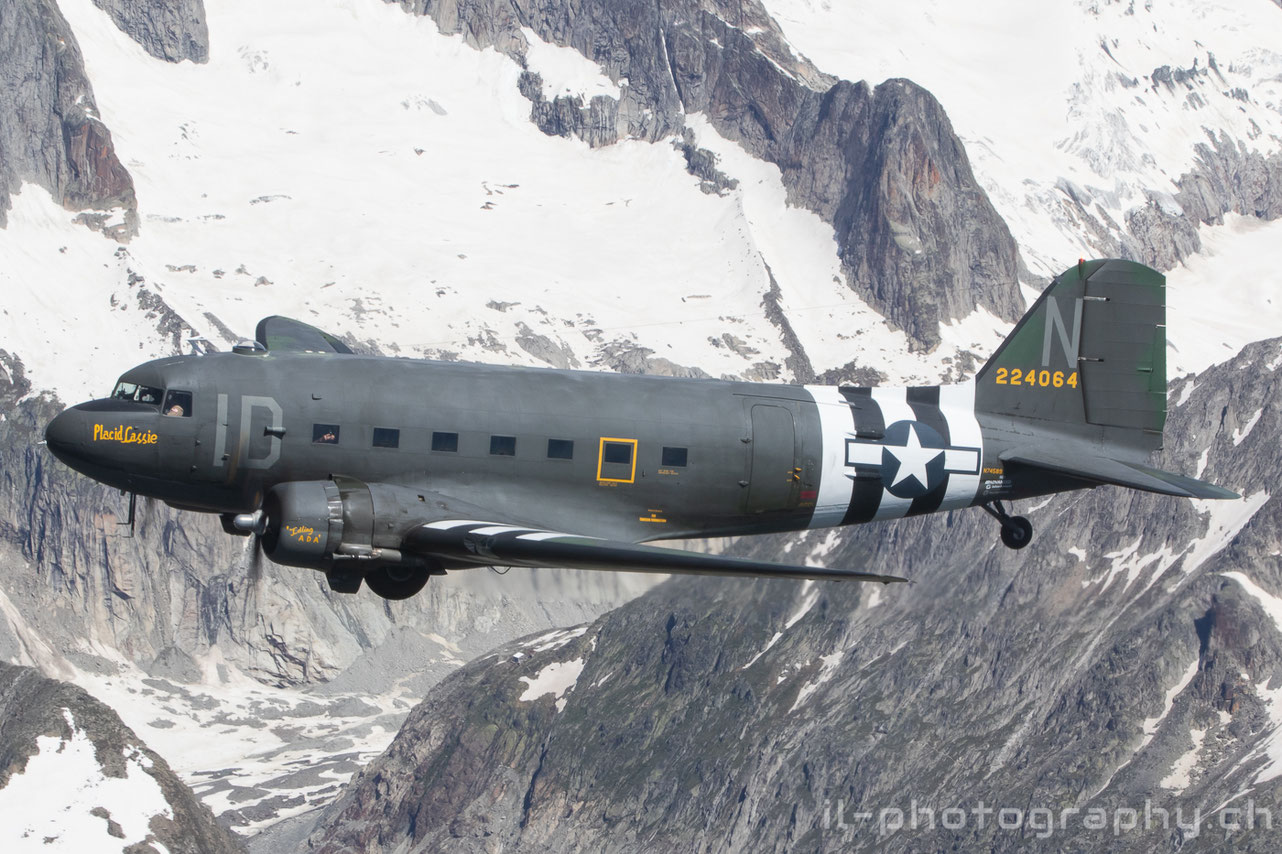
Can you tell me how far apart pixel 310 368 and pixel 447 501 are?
645 centimetres

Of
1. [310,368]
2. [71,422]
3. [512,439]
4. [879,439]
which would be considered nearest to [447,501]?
[512,439]

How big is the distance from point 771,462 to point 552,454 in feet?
25.4

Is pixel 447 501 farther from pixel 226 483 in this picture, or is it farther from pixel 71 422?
pixel 71 422

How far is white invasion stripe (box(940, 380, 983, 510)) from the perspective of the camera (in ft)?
198

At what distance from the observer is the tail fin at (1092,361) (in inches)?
2472

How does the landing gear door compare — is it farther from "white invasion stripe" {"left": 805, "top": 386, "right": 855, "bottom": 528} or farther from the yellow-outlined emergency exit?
→ the yellow-outlined emergency exit

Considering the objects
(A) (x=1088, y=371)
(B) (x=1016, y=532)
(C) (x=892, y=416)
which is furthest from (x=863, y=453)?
(A) (x=1088, y=371)

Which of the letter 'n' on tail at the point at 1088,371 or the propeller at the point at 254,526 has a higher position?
the letter 'n' on tail at the point at 1088,371

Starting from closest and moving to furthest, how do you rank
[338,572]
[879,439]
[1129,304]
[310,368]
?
[338,572], [310,368], [879,439], [1129,304]

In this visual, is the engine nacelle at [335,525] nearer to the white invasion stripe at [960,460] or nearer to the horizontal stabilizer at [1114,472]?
the white invasion stripe at [960,460]

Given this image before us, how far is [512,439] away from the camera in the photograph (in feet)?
178

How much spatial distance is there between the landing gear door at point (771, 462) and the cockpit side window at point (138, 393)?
64.1ft

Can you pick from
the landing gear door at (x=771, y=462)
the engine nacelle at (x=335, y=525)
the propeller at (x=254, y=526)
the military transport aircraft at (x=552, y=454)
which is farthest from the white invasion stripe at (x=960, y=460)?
the propeller at (x=254, y=526)

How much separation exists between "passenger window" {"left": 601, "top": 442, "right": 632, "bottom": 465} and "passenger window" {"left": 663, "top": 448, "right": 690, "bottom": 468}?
4.07 feet
